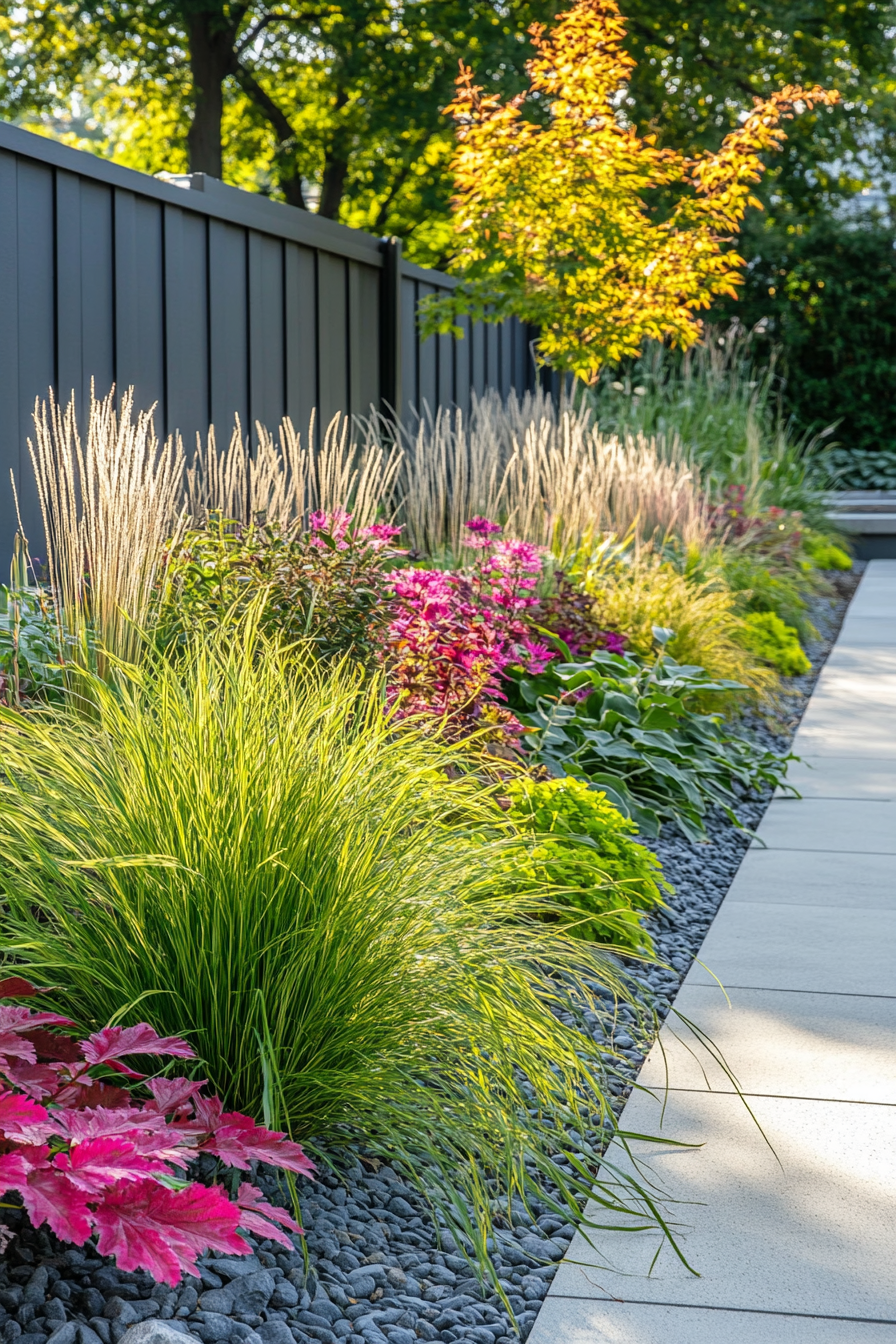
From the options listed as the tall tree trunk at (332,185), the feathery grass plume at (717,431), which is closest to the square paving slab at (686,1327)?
the feathery grass plume at (717,431)

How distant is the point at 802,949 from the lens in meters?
3.08

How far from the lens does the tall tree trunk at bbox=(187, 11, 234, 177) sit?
52.5 ft

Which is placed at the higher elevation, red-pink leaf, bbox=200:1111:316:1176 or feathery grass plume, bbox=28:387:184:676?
feathery grass plume, bbox=28:387:184:676

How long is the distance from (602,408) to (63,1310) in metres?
10.1

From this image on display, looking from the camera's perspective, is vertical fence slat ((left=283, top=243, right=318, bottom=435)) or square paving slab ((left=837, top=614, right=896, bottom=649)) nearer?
vertical fence slat ((left=283, top=243, right=318, bottom=435))

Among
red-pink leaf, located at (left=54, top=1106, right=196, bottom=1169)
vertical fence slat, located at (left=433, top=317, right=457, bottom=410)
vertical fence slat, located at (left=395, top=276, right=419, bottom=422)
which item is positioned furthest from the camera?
vertical fence slat, located at (left=433, top=317, right=457, bottom=410)

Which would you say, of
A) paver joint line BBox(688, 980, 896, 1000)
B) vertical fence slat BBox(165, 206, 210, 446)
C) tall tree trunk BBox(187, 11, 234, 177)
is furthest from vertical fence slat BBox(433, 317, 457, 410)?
tall tree trunk BBox(187, 11, 234, 177)

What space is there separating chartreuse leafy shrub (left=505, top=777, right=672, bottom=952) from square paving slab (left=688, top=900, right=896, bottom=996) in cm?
19

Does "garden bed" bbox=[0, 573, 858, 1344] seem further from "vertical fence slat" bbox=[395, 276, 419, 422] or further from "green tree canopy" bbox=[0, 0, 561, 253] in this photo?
"green tree canopy" bbox=[0, 0, 561, 253]

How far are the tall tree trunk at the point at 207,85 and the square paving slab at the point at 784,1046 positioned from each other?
15.2 meters

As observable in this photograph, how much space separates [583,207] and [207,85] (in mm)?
10926

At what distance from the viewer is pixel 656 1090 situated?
94.0 inches

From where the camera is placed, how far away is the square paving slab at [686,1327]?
1666mm

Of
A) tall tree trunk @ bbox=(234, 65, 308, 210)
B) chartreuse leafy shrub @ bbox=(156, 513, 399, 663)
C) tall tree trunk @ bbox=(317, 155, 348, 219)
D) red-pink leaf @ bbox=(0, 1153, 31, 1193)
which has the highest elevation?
tall tree trunk @ bbox=(234, 65, 308, 210)
